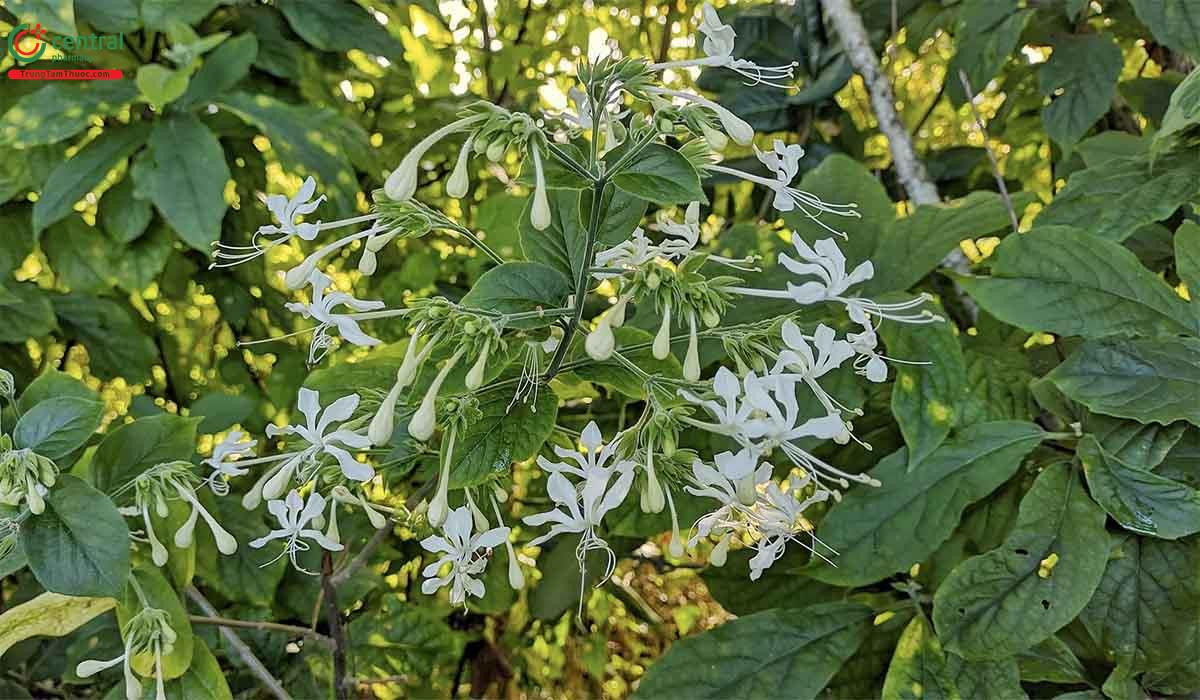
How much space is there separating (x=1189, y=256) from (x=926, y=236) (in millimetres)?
187

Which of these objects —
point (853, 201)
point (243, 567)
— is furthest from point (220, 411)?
point (853, 201)

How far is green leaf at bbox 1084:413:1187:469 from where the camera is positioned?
2.17ft

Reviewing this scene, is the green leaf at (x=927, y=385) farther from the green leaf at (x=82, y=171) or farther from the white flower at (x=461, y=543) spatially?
the green leaf at (x=82, y=171)

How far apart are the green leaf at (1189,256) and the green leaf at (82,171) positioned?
935 mm

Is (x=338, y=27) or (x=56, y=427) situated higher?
(x=338, y=27)

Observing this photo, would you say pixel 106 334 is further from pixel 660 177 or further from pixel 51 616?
pixel 660 177

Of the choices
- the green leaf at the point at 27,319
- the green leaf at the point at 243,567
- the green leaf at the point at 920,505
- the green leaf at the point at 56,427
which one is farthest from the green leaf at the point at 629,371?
the green leaf at the point at 27,319

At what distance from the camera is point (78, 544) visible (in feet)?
1.84

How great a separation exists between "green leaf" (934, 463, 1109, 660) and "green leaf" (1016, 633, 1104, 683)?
0.07m

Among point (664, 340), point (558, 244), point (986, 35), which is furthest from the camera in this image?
point (986, 35)

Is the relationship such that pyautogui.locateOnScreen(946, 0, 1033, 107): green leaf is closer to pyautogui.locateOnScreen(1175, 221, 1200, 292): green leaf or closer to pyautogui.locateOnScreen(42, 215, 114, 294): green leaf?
pyautogui.locateOnScreen(1175, 221, 1200, 292): green leaf

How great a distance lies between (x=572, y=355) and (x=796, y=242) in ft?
0.53

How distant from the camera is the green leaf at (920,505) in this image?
2.23 ft

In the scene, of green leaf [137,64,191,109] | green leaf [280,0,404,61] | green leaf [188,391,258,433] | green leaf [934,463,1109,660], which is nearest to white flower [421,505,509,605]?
green leaf [934,463,1109,660]
